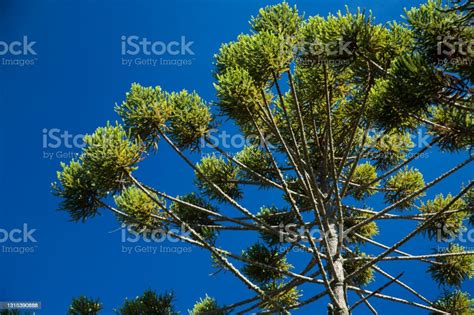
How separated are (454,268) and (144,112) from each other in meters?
7.16

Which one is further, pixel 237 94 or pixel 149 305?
pixel 149 305

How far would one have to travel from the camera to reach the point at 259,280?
10.7 meters

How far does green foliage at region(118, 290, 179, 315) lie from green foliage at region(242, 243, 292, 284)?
1.72m

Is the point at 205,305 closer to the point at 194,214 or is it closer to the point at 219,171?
the point at 194,214

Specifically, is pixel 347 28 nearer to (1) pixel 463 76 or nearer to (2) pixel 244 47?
(2) pixel 244 47

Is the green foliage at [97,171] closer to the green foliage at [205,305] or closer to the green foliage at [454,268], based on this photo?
the green foliage at [205,305]

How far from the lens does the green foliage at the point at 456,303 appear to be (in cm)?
1055

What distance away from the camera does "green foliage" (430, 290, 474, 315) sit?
34.6 ft

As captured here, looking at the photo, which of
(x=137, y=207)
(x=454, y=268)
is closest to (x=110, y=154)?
(x=137, y=207)

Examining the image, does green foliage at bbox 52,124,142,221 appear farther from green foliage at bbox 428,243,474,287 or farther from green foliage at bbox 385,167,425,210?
green foliage at bbox 428,243,474,287

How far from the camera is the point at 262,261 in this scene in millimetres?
10336

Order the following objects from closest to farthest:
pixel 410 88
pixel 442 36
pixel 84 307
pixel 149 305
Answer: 1. pixel 410 88
2. pixel 442 36
3. pixel 84 307
4. pixel 149 305

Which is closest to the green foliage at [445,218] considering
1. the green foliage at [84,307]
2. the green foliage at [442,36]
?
the green foliage at [442,36]

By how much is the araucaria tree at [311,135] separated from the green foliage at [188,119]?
0.06ft
